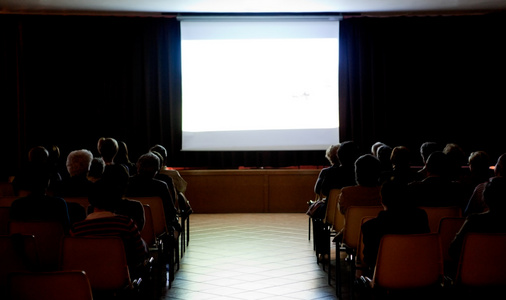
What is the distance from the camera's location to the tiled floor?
488 centimetres

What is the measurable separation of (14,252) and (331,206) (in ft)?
9.24

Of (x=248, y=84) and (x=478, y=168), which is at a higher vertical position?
(x=248, y=84)

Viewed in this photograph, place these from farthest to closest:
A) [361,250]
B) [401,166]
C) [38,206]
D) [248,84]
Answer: [248,84] → [401,166] → [38,206] → [361,250]

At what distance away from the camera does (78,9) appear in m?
9.80

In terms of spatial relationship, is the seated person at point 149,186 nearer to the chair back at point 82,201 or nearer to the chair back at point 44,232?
the chair back at point 82,201

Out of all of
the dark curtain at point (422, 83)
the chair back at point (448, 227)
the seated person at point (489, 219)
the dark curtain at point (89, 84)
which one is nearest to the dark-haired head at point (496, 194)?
the seated person at point (489, 219)

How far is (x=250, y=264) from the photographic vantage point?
5871 mm

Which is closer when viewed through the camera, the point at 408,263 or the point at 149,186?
the point at 408,263

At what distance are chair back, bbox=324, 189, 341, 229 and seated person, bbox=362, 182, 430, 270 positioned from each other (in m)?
1.68

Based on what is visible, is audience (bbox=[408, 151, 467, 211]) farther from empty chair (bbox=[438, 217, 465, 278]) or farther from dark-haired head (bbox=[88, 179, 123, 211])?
dark-haired head (bbox=[88, 179, 123, 211])

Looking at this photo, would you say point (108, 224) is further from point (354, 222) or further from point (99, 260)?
point (354, 222)

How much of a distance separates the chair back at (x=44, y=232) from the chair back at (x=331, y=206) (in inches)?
91.0

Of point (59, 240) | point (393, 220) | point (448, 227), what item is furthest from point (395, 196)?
point (59, 240)

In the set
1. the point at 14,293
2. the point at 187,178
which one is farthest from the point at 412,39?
the point at 14,293
